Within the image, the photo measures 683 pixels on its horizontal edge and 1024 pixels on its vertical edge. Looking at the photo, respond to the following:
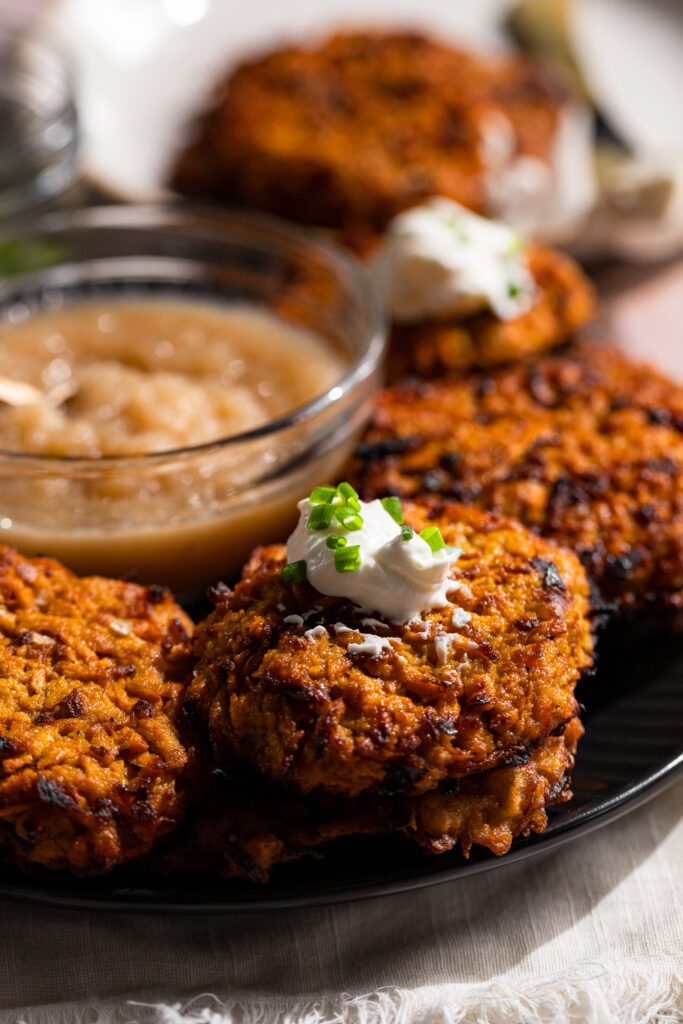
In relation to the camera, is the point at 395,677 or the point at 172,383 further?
the point at 172,383

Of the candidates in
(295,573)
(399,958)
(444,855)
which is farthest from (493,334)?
(399,958)

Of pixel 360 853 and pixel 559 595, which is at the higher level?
pixel 559 595

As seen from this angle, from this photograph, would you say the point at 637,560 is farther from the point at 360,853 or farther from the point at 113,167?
the point at 113,167

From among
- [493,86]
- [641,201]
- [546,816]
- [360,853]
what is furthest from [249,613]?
[493,86]

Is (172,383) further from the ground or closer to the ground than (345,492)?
closer to the ground

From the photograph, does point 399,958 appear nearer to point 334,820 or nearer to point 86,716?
point 334,820

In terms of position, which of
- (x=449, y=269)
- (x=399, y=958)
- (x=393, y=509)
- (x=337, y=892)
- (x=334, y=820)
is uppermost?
(x=393, y=509)

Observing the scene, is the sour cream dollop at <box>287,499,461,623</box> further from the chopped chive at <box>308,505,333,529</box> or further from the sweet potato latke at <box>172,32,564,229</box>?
the sweet potato latke at <box>172,32,564,229</box>
